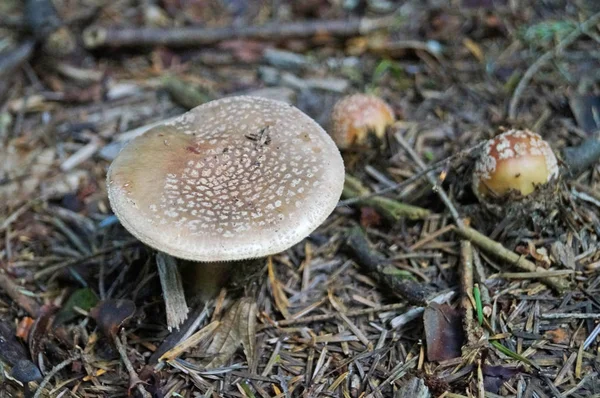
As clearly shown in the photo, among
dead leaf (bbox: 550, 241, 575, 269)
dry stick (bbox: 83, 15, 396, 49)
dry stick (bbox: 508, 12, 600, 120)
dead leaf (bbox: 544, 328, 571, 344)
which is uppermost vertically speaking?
dry stick (bbox: 83, 15, 396, 49)

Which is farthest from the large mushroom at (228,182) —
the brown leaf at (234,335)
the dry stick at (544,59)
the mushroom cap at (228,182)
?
the dry stick at (544,59)

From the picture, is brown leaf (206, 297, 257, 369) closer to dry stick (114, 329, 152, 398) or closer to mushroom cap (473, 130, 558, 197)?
dry stick (114, 329, 152, 398)

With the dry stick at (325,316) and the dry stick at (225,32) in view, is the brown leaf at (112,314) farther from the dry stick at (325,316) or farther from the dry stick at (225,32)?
the dry stick at (225,32)

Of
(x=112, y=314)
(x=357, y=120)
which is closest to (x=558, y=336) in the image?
(x=357, y=120)

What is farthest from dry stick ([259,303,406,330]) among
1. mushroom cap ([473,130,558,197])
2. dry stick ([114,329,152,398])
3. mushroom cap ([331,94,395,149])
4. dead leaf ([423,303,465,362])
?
mushroom cap ([331,94,395,149])

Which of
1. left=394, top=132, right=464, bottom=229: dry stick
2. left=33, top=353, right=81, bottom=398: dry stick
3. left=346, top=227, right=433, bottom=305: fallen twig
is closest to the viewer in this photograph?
left=33, top=353, right=81, bottom=398: dry stick

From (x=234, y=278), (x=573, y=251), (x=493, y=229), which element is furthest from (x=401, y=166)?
(x=234, y=278)

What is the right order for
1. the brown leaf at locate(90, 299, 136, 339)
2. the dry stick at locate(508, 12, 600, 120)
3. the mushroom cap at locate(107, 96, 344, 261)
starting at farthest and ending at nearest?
→ the dry stick at locate(508, 12, 600, 120), the brown leaf at locate(90, 299, 136, 339), the mushroom cap at locate(107, 96, 344, 261)
